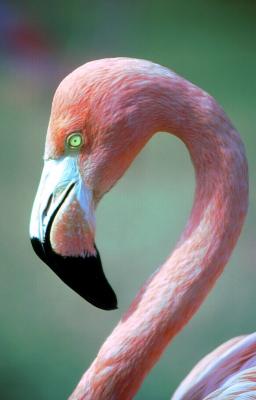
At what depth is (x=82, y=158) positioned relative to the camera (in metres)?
0.71

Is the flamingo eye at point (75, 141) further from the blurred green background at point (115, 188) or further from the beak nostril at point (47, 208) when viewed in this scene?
the blurred green background at point (115, 188)

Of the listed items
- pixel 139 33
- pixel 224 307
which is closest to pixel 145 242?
pixel 224 307

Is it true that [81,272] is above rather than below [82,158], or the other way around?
below

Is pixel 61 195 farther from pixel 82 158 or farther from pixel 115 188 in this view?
pixel 115 188

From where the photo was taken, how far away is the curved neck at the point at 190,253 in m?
0.72

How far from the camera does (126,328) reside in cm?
75

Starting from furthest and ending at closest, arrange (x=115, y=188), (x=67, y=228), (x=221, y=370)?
(x=115, y=188) < (x=221, y=370) < (x=67, y=228)

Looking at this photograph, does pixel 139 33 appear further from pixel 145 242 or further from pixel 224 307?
pixel 224 307

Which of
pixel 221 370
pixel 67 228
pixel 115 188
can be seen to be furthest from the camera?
pixel 115 188

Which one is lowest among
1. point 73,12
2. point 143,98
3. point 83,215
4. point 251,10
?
point 83,215

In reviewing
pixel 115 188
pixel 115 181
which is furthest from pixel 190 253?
pixel 115 188

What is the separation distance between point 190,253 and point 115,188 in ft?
2.07

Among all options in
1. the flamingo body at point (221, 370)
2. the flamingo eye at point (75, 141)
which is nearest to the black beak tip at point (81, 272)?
the flamingo eye at point (75, 141)

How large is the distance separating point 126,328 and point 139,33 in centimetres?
85
